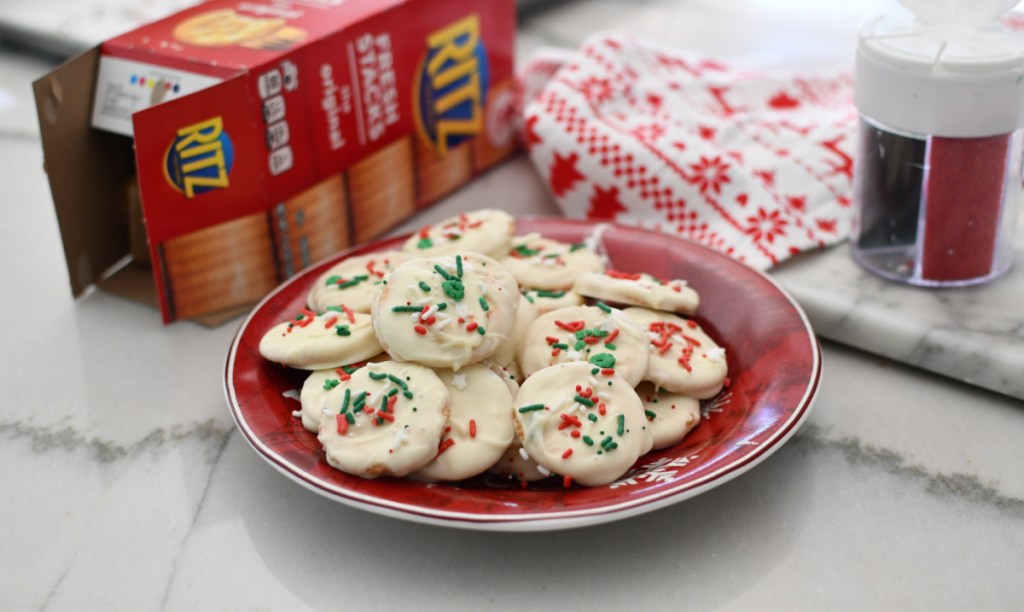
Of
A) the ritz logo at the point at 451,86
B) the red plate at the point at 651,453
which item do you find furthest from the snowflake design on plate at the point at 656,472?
the ritz logo at the point at 451,86

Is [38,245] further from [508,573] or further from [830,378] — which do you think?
[830,378]

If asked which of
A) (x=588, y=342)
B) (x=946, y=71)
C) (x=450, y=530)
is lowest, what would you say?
(x=450, y=530)

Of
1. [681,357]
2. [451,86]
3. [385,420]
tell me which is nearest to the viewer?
[385,420]

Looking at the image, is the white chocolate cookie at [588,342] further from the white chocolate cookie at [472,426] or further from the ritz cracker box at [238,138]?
the ritz cracker box at [238,138]

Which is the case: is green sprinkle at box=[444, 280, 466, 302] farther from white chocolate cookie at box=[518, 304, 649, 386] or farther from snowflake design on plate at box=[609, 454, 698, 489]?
snowflake design on plate at box=[609, 454, 698, 489]

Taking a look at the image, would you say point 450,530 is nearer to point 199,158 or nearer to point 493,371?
point 493,371

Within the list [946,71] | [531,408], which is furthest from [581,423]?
[946,71]

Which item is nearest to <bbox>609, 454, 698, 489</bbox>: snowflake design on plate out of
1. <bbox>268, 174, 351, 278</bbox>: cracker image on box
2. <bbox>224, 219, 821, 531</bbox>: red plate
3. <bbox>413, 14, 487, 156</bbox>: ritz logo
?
<bbox>224, 219, 821, 531</bbox>: red plate
